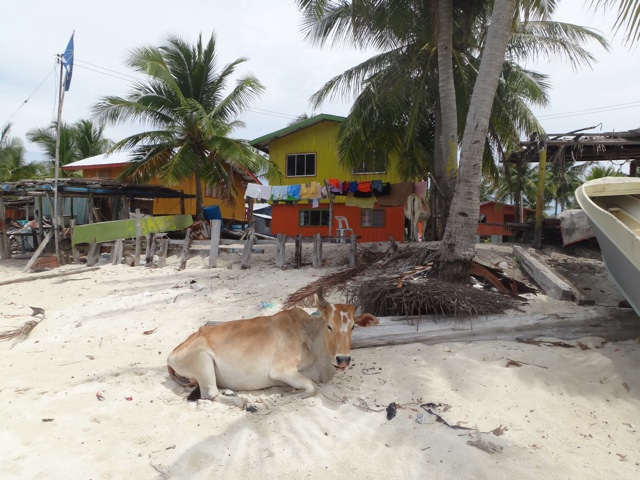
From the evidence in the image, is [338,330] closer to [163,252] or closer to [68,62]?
[163,252]

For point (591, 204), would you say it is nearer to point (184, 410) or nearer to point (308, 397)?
point (308, 397)

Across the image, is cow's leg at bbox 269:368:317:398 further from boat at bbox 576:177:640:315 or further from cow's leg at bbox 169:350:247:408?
boat at bbox 576:177:640:315

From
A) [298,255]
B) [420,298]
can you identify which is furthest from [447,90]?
[420,298]

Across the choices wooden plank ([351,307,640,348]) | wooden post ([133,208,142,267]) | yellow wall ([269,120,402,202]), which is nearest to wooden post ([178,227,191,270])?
wooden post ([133,208,142,267])

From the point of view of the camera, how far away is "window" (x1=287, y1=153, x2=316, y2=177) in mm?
22234

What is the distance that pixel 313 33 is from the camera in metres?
15.0

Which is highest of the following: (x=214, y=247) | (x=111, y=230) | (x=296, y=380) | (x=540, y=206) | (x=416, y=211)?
(x=540, y=206)

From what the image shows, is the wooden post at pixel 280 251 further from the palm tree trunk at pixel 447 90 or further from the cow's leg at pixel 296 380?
the cow's leg at pixel 296 380

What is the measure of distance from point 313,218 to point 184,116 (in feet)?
24.9

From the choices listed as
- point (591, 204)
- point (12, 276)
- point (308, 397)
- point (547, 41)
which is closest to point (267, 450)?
point (308, 397)

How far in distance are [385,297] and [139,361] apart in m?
3.39

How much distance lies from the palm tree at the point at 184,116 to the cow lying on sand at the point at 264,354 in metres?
14.0

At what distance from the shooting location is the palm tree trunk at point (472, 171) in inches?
289

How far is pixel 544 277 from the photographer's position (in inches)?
316
